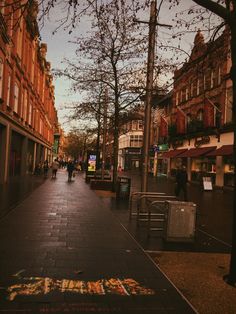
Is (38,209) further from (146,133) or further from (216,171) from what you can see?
(216,171)

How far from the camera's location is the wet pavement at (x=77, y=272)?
4.52 m

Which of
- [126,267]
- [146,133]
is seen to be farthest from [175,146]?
[126,267]

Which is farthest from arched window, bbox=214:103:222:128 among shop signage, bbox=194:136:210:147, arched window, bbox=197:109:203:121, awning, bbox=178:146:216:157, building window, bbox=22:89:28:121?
building window, bbox=22:89:28:121

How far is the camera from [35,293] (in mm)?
4773

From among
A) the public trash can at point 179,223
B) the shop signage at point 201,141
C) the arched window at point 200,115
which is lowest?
the public trash can at point 179,223

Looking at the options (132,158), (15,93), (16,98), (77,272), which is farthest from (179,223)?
(132,158)

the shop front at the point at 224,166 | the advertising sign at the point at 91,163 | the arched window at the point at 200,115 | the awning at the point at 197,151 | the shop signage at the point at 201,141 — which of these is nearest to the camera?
the shop front at the point at 224,166

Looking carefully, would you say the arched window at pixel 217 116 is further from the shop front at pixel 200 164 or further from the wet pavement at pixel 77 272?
the wet pavement at pixel 77 272

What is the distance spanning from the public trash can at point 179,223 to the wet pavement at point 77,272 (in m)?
0.86

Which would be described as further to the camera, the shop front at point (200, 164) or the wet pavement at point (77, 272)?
the shop front at point (200, 164)

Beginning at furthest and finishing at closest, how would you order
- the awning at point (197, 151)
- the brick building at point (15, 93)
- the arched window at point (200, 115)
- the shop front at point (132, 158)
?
the shop front at point (132, 158) < the arched window at point (200, 115) < the awning at point (197, 151) < the brick building at point (15, 93)

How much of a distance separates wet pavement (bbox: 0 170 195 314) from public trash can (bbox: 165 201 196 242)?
33.7 inches

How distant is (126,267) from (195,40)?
598 cm

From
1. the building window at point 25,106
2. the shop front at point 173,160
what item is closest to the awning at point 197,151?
the shop front at point 173,160
